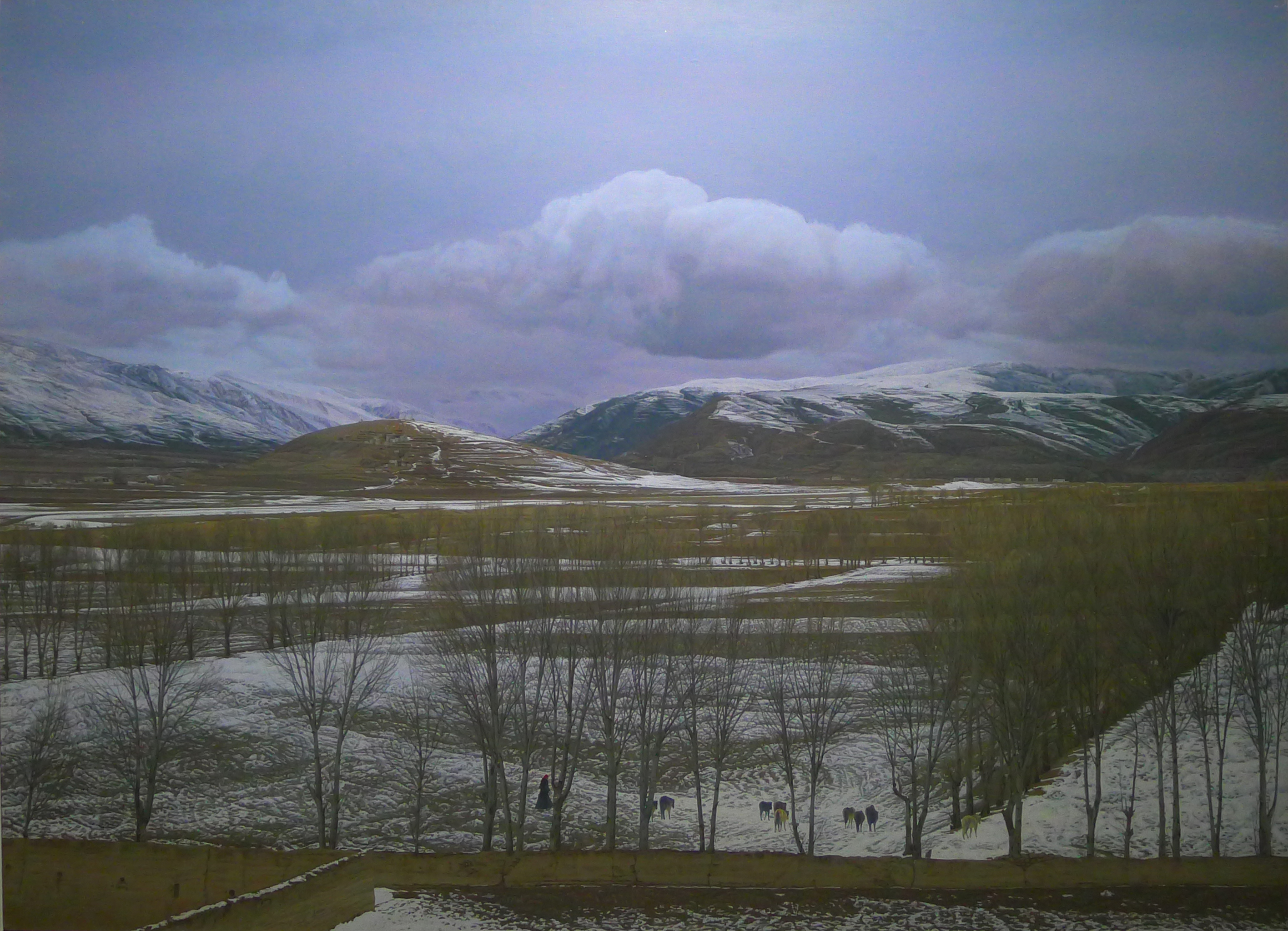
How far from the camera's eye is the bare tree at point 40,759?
48.4ft

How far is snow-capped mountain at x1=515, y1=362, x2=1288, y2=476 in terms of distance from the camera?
3209 cm

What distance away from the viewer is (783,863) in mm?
12047

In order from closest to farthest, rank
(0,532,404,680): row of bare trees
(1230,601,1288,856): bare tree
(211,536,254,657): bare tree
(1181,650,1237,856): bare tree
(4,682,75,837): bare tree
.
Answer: (1230,601,1288,856): bare tree
(1181,650,1237,856): bare tree
(4,682,75,837): bare tree
(0,532,404,680): row of bare trees
(211,536,254,657): bare tree

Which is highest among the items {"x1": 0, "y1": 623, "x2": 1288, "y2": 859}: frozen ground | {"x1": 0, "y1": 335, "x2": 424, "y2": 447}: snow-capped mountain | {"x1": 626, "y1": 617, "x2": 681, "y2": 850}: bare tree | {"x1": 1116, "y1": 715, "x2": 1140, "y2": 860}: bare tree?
{"x1": 0, "y1": 335, "x2": 424, "y2": 447}: snow-capped mountain

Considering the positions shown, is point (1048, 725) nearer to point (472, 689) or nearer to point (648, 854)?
point (648, 854)

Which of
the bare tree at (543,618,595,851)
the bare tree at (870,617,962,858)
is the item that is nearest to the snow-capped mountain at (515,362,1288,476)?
the bare tree at (870,617,962,858)

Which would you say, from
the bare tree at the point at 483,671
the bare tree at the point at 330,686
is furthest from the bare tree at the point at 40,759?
the bare tree at the point at 483,671

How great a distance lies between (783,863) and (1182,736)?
363 inches

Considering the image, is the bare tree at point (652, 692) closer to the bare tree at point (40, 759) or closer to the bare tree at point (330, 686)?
the bare tree at point (330, 686)

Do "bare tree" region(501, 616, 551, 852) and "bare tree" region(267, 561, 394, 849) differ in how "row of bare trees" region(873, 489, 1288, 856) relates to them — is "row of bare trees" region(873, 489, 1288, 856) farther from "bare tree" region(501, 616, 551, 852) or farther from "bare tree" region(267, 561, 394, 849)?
"bare tree" region(267, 561, 394, 849)

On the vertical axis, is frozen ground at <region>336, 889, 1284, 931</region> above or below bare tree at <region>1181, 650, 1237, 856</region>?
below

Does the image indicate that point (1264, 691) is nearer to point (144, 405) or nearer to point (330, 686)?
point (330, 686)

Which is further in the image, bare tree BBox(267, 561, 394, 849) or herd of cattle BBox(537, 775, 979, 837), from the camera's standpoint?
bare tree BBox(267, 561, 394, 849)

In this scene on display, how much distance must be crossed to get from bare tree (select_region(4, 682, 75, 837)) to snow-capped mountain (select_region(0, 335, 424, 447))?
487 inches
